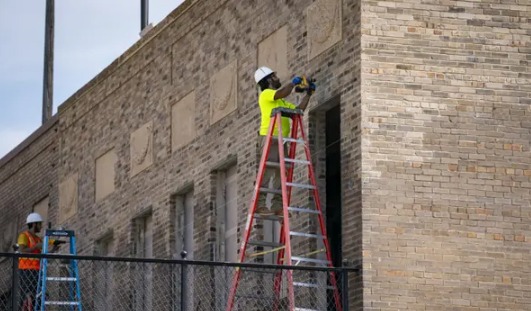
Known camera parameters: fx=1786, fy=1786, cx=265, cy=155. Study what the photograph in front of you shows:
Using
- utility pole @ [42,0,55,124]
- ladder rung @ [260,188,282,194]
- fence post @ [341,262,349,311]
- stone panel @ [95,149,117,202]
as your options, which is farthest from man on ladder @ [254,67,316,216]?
utility pole @ [42,0,55,124]

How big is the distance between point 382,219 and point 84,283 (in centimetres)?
1055

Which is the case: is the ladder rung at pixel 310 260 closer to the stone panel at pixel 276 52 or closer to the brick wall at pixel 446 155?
the brick wall at pixel 446 155

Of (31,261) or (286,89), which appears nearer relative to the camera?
(286,89)

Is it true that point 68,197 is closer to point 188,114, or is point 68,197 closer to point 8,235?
point 8,235

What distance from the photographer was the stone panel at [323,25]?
24.0 meters

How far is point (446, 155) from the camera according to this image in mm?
23125

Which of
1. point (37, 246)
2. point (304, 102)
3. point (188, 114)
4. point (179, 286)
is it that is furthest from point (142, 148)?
point (304, 102)

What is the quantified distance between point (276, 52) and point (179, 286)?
4286mm

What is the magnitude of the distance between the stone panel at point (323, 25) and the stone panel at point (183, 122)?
445 centimetres

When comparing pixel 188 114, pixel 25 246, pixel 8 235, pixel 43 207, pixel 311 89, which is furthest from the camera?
pixel 8 235

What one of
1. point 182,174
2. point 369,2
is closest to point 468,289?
point 369,2

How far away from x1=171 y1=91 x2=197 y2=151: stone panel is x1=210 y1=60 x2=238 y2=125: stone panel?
0.82 metres

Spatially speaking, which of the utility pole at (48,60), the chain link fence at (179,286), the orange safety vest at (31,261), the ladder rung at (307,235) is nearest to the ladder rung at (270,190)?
the ladder rung at (307,235)

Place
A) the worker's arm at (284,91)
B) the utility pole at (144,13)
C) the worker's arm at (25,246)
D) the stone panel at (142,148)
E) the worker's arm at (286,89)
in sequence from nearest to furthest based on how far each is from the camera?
1. the worker's arm at (286,89)
2. the worker's arm at (284,91)
3. the worker's arm at (25,246)
4. the stone panel at (142,148)
5. the utility pole at (144,13)
